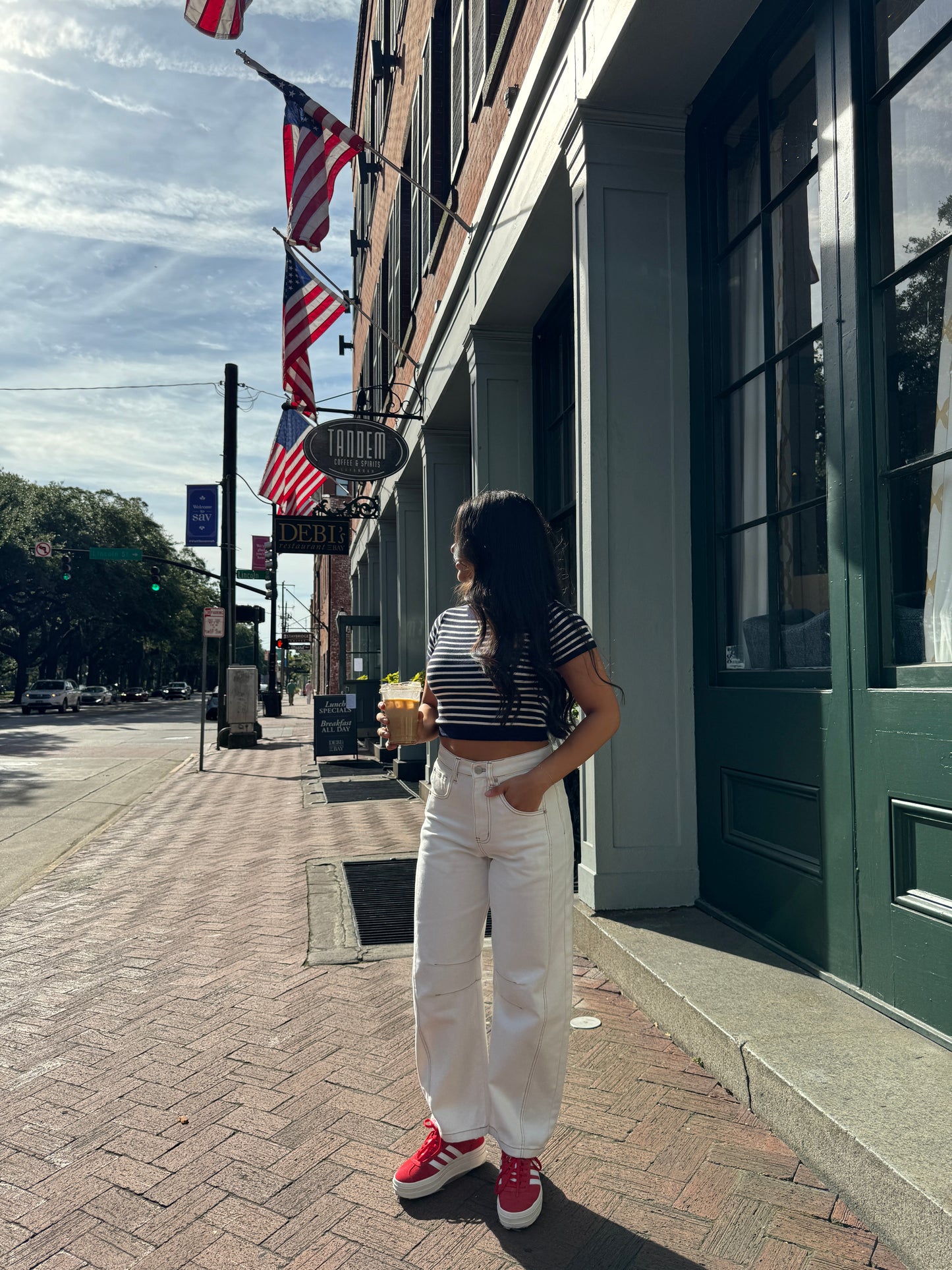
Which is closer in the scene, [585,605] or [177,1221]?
[177,1221]

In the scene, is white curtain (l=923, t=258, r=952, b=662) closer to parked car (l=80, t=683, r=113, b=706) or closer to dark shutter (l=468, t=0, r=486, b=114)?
dark shutter (l=468, t=0, r=486, b=114)

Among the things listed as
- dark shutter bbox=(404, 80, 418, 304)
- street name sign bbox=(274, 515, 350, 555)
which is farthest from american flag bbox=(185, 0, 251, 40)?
street name sign bbox=(274, 515, 350, 555)

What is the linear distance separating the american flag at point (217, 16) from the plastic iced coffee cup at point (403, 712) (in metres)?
6.52

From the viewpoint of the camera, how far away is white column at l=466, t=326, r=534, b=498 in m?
7.58

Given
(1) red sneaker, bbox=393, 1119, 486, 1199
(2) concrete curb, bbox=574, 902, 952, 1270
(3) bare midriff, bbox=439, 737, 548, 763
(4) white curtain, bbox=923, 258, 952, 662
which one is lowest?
(1) red sneaker, bbox=393, 1119, 486, 1199

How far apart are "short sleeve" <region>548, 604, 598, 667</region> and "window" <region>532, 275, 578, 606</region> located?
13.5 feet

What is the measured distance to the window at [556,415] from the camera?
6.99 m

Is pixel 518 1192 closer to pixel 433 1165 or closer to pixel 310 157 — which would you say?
pixel 433 1165

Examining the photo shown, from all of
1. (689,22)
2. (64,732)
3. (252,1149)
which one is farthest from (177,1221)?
(64,732)

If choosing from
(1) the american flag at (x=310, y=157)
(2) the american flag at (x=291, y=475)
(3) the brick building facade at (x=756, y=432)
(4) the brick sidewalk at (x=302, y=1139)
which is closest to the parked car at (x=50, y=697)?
(2) the american flag at (x=291, y=475)

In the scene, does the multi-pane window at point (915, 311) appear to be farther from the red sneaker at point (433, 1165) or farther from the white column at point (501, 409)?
the white column at point (501, 409)

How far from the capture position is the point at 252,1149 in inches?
111

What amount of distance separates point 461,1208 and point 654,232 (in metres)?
4.28

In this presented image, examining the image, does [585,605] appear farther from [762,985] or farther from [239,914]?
[239,914]
